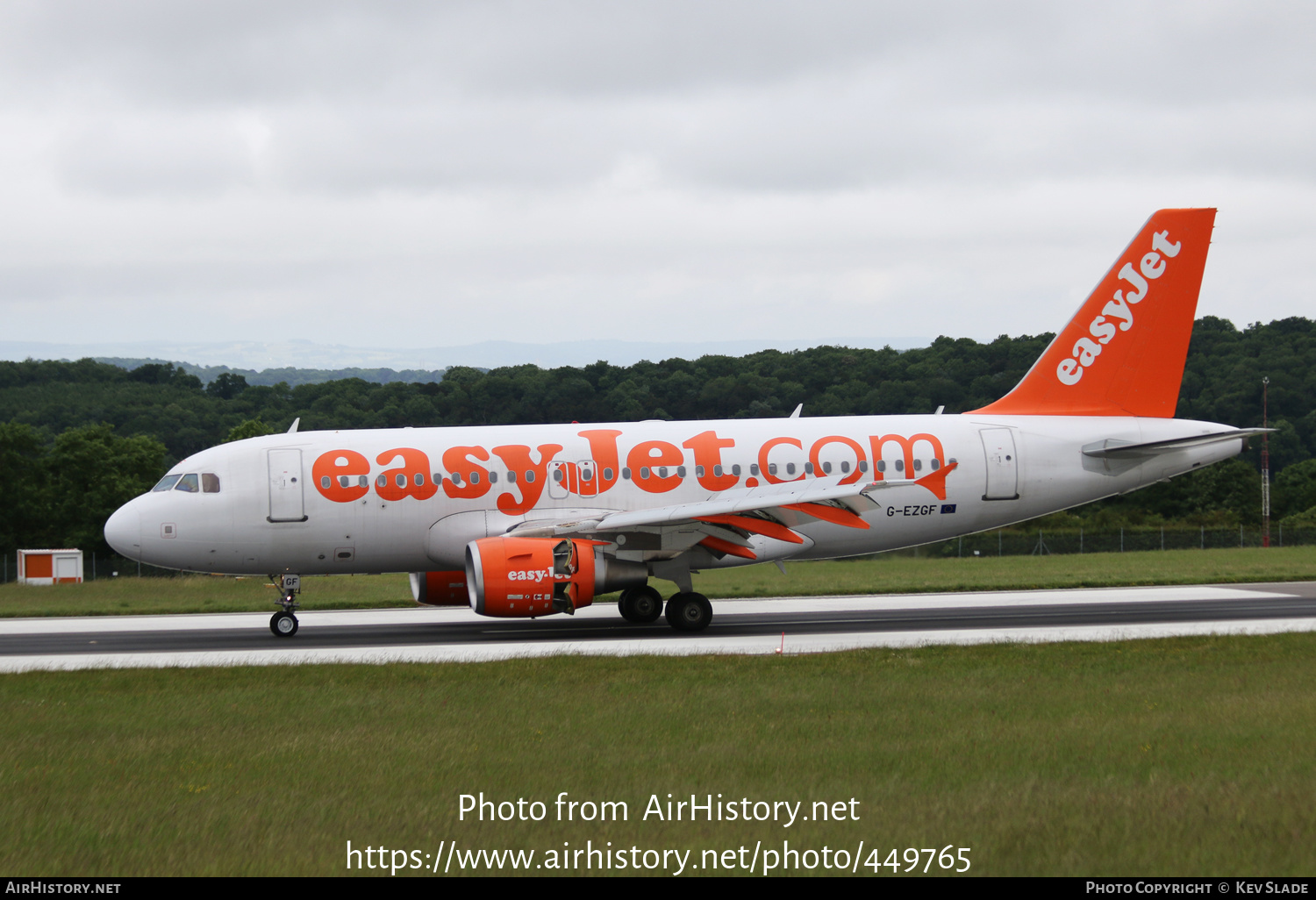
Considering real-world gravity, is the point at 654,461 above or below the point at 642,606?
above

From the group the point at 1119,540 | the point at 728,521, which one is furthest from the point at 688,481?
the point at 1119,540

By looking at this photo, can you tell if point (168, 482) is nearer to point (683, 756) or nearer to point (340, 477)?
point (340, 477)

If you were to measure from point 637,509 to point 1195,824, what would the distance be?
16274 millimetres

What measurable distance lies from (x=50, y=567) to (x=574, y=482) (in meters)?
31.2

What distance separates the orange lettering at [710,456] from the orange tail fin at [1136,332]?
21.9 ft

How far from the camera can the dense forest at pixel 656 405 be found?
→ 63000 mm

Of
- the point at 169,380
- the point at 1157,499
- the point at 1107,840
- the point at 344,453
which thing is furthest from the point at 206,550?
the point at 169,380

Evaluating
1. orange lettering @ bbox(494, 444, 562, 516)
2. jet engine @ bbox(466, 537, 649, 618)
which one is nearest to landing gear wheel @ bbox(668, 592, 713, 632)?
jet engine @ bbox(466, 537, 649, 618)

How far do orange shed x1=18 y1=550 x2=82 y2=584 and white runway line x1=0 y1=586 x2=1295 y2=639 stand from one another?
17.3 m

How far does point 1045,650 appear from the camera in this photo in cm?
1859

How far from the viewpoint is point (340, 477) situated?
23703mm

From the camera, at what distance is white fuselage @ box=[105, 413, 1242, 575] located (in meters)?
23.5

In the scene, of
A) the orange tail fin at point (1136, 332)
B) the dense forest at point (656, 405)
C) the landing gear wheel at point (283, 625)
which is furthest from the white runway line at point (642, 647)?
the dense forest at point (656, 405)

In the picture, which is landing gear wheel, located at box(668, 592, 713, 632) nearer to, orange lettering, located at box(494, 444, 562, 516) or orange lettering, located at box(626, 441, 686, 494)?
A: orange lettering, located at box(626, 441, 686, 494)
